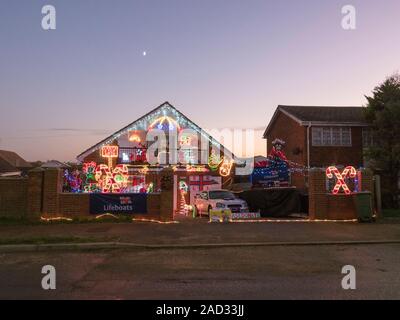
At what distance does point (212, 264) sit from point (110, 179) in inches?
405

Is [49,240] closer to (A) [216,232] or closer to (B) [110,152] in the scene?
(A) [216,232]

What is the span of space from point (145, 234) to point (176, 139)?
1451cm

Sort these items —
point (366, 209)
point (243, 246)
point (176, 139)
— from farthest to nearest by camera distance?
point (176, 139) < point (366, 209) < point (243, 246)

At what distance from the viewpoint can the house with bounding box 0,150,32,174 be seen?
60103 mm

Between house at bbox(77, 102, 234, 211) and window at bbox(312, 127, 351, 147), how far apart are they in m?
6.30

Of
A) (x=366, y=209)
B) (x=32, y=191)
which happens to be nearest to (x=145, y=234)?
(x=32, y=191)

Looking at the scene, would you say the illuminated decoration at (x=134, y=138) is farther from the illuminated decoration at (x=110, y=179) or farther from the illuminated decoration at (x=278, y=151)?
the illuminated decoration at (x=278, y=151)

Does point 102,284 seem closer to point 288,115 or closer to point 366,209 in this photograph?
point 366,209

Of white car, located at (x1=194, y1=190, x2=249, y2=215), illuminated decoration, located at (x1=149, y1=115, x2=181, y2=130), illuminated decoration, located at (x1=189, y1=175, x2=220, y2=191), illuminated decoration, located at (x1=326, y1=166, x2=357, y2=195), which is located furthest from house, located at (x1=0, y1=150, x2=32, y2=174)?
illuminated decoration, located at (x1=326, y1=166, x2=357, y2=195)

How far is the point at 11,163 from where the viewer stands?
65875 millimetres

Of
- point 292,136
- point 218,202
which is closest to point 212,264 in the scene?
point 218,202

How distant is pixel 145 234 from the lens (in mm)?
13766

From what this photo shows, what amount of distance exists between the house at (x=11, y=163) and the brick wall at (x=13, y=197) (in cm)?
4252

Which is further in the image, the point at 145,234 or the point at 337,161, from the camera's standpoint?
the point at 337,161
